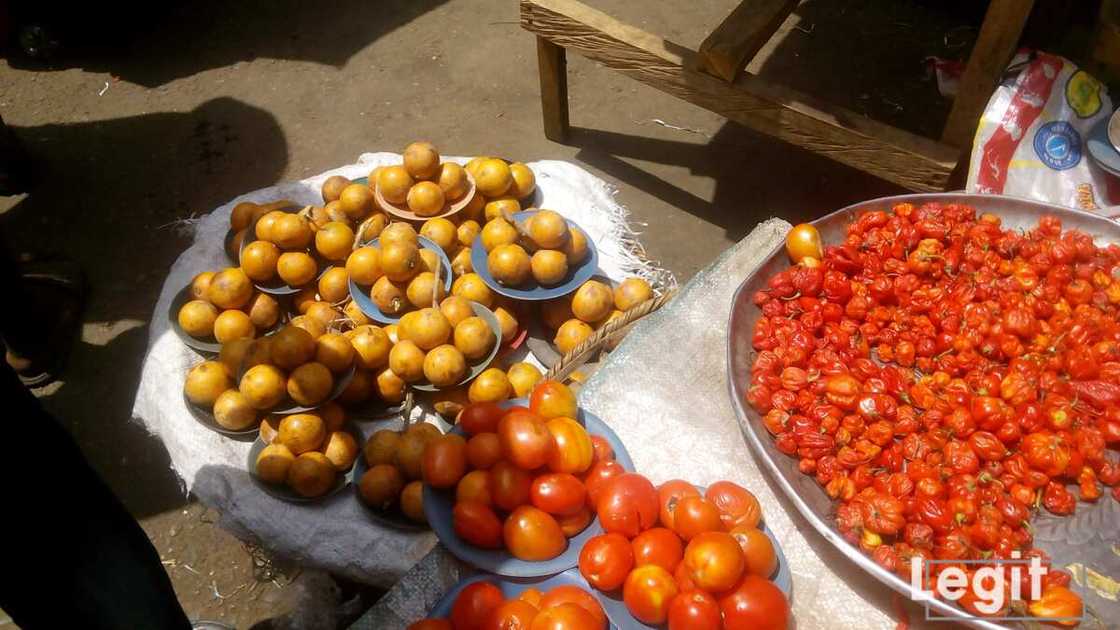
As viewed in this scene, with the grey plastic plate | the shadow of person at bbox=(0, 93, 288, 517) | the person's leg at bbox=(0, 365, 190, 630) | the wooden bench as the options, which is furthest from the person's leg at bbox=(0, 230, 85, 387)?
the wooden bench

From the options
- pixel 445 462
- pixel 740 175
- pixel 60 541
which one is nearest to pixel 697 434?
pixel 445 462

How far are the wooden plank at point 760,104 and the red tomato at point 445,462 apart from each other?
2333mm

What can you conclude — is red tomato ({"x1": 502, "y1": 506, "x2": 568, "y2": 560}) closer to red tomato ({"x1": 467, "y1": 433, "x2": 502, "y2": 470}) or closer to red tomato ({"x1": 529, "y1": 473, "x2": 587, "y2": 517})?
red tomato ({"x1": 529, "y1": 473, "x2": 587, "y2": 517})

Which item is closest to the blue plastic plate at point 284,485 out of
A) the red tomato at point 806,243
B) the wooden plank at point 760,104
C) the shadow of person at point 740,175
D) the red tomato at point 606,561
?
the red tomato at point 606,561

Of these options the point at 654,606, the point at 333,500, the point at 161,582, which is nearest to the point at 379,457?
the point at 333,500

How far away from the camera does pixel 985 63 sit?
2.92 m

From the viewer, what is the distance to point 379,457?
257 cm

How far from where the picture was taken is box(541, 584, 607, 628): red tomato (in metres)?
1.77

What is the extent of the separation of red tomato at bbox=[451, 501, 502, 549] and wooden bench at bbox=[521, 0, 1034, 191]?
8.09ft

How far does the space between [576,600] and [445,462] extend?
54 centimetres

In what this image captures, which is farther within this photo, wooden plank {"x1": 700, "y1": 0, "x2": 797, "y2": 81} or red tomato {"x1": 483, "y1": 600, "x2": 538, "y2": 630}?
wooden plank {"x1": 700, "y1": 0, "x2": 797, "y2": 81}

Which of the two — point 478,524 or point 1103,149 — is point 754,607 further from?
point 1103,149

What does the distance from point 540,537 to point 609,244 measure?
2.01m

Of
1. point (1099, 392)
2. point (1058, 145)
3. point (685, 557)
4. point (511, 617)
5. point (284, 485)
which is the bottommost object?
point (284, 485)
